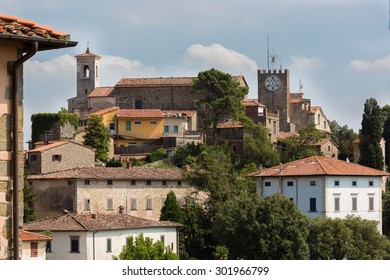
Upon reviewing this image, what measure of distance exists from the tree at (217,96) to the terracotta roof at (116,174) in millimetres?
13534

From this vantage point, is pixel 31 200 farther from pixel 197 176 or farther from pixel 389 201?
pixel 389 201

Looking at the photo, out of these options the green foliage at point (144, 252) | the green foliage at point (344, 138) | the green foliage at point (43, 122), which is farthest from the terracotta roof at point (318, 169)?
the green foliage at point (144, 252)

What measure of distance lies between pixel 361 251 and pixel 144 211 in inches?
428

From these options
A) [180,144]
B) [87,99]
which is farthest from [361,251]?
[87,99]

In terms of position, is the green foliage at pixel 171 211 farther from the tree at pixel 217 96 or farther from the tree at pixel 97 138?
the tree at pixel 217 96

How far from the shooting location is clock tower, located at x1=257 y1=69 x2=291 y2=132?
70.5 meters

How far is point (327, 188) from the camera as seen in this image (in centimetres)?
4578

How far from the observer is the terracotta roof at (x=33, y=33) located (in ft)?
19.6

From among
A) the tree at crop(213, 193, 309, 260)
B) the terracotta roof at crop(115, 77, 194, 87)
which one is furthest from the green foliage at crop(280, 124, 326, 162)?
the tree at crop(213, 193, 309, 260)

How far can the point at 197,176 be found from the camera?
43531 mm

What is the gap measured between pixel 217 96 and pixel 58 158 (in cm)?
1741

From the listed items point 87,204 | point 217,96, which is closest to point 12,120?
point 87,204

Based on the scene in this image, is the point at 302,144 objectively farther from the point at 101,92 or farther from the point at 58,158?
the point at 101,92

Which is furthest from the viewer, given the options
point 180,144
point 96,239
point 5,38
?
point 180,144
